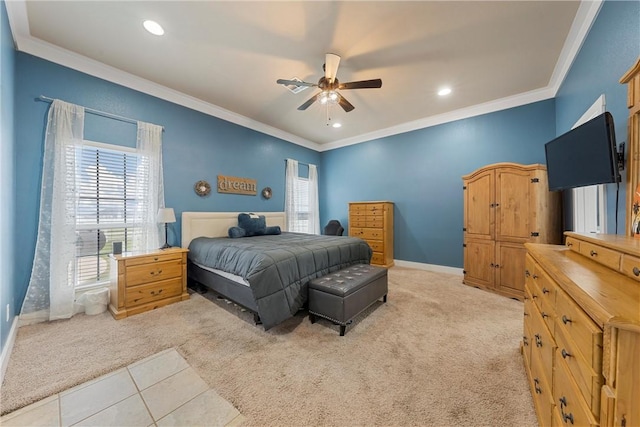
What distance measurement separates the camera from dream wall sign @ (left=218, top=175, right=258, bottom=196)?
13.7 ft

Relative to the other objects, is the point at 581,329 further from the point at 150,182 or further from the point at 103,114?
the point at 103,114

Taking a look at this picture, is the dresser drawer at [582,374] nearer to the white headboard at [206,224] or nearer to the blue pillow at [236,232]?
the blue pillow at [236,232]

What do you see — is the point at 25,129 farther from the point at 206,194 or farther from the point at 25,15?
the point at 206,194

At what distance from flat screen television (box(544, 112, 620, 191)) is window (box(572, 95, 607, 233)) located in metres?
0.27

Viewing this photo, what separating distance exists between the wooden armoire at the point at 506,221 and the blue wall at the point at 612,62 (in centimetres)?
98

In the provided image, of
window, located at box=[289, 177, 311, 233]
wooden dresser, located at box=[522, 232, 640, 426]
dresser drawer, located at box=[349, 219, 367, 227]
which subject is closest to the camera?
wooden dresser, located at box=[522, 232, 640, 426]

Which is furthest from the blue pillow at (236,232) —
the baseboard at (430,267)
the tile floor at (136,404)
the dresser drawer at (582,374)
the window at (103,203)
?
the dresser drawer at (582,374)

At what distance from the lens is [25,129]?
8.02 feet

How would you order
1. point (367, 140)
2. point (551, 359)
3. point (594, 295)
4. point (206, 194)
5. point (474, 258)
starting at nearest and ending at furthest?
point (594, 295) → point (551, 359) → point (474, 258) → point (206, 194) → point (367, 140)

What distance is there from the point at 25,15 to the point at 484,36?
4.49 m

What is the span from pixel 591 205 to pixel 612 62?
1.34 meters

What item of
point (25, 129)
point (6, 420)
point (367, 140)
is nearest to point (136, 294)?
point (6, 420)

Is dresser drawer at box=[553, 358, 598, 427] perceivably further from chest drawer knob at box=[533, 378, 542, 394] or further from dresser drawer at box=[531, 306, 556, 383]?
chest drawer knob at box=[533, 378, 542, 394]

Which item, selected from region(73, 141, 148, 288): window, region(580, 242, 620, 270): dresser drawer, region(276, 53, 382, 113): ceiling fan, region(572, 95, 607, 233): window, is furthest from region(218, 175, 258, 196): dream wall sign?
region(572, 95, 607, 233): window
